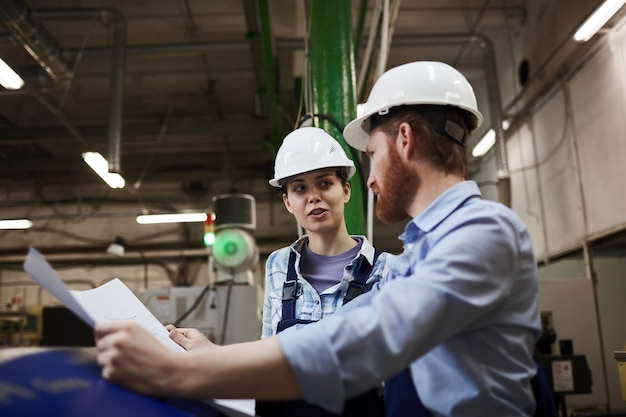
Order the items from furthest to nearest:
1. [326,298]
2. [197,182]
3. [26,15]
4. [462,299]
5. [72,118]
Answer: [197,182]
[72,118]
[26,15]
[326,298]
[462,299]

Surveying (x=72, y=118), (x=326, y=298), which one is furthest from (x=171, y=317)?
(x=72, y=118)

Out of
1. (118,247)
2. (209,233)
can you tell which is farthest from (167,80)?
(209,233)

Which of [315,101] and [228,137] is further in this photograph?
[228,137]

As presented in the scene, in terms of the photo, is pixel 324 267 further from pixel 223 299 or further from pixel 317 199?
pixel 223 299

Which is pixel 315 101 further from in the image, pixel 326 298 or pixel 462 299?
pixel 462 299

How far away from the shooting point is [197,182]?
11.5 metres

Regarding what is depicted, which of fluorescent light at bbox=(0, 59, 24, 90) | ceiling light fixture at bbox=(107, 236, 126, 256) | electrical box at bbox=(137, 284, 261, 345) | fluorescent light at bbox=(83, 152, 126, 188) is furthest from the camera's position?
ceiling light fixture at bbox=(107, 236, 126, 256)

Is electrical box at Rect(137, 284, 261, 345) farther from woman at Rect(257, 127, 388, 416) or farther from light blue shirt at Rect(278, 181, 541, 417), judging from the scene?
light blue shirt at Rect(278, 181, 541, 417)

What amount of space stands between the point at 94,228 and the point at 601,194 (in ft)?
31.3

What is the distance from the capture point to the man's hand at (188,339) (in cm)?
154

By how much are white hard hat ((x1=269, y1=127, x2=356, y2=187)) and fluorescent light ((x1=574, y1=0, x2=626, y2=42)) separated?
3.14 meters

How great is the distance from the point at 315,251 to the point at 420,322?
4.29 feet

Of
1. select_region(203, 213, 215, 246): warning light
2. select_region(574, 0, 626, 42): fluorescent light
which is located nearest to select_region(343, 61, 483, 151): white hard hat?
select_region(574, 0, 626, 42): fluorescent light

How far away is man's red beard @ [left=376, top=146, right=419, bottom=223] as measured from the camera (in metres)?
1.33
